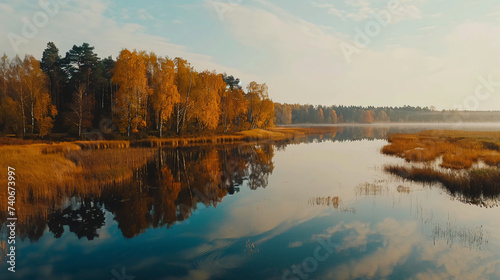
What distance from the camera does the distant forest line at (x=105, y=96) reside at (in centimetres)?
4469

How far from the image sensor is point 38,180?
16.5 m

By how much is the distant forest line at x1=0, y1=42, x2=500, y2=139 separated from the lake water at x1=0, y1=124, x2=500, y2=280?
29769 millimetres

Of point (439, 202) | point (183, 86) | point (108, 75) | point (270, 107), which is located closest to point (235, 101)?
point (270, 107)

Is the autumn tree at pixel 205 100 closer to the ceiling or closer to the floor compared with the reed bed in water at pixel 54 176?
closer to the ceiling

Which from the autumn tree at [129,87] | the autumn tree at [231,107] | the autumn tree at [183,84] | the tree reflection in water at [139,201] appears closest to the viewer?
the tree reflection in water at [139,201]

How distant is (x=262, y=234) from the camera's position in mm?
11727

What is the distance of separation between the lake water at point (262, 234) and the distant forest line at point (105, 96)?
29.8m

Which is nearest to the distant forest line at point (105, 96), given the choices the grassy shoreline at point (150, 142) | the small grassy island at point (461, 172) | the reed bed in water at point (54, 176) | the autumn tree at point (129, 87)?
the autumn tree at point (129, 87)

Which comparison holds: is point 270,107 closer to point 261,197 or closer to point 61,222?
point 261,197

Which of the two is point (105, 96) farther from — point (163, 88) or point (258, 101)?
point (258, 101)

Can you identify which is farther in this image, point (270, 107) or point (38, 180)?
point (270, 107)

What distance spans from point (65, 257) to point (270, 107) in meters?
74.4

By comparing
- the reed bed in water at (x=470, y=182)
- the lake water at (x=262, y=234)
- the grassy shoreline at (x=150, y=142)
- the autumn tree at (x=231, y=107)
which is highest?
the autumn tree at (x=231, y=107)

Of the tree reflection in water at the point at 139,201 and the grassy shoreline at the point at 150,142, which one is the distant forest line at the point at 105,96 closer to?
the grassy shoreline at the point at 150,142
